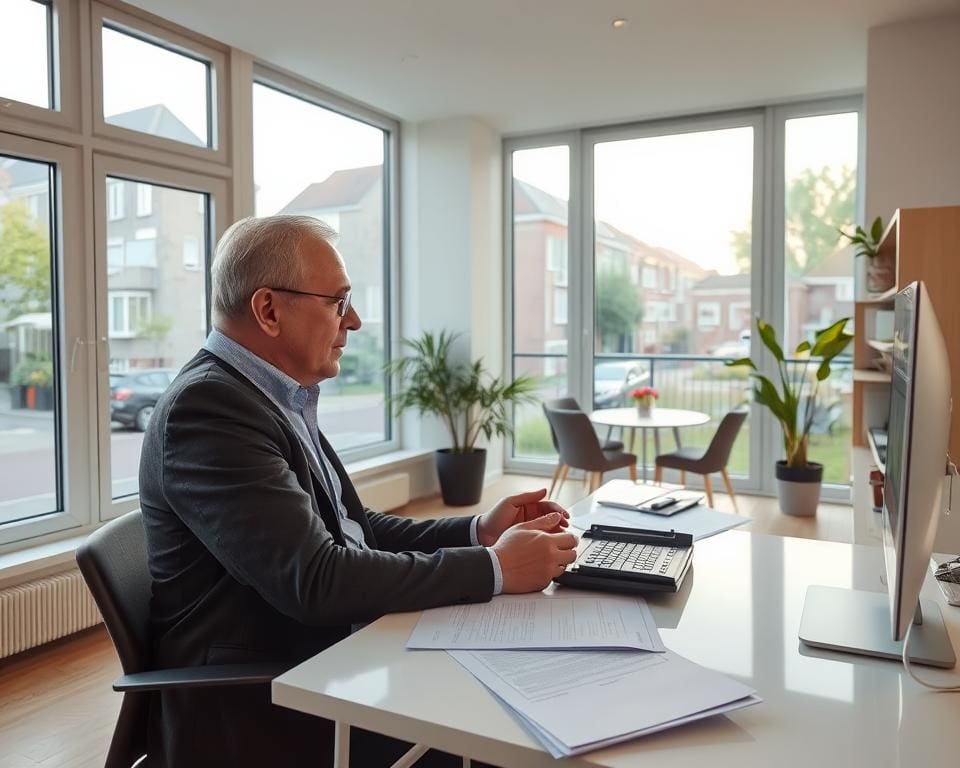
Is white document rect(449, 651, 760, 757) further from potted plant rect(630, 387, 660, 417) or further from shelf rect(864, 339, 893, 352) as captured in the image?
potted plant rect(630, 387, 660, 417)

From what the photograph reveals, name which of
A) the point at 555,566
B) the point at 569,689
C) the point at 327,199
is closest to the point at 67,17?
the point at 327,199

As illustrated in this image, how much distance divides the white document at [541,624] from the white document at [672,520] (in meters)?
0.44

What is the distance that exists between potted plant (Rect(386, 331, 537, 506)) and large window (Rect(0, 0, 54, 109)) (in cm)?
285

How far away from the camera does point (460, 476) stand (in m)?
5.44

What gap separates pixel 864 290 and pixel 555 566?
13.5ft

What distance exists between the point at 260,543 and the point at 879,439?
3391 mm

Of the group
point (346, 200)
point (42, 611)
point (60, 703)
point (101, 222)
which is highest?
point (346, 200)

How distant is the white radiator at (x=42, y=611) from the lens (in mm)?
2949

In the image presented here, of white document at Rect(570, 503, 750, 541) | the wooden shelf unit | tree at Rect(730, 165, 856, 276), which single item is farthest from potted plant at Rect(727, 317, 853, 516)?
Result: white document at Rect(570, 503, 750, 541)

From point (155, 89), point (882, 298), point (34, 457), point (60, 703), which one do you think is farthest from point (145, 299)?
point (882, 298)

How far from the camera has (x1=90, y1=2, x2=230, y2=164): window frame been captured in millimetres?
3535

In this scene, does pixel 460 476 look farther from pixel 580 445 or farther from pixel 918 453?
pixel 918 453

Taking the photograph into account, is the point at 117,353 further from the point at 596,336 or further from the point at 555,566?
the point at 596,336

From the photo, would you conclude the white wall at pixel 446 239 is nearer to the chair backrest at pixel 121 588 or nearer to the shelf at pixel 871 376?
the shelf at pixel 871 376
